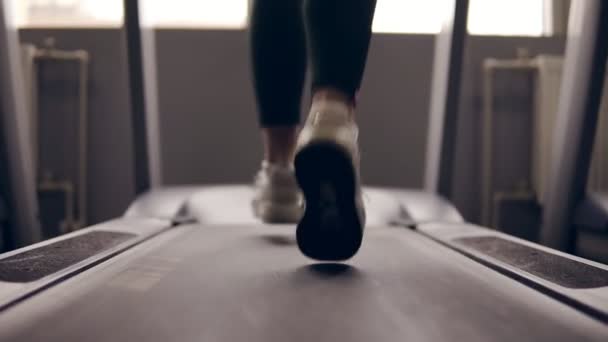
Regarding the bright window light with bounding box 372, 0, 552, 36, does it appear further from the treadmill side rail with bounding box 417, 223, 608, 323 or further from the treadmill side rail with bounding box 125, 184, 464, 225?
the treadmill side rail with bounding box 417, 223, 608, 323

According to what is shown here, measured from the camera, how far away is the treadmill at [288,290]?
53 centimetres

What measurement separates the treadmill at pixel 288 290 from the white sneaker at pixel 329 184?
5 centimetres

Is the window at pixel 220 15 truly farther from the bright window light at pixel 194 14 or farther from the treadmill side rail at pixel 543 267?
the treadmill side rail at pixel 543 267

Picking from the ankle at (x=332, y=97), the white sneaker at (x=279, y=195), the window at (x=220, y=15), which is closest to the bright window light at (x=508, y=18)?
the window at (x=220, y=15)

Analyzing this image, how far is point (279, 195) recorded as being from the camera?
127 centimetres

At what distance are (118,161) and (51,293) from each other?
1673 millimetres

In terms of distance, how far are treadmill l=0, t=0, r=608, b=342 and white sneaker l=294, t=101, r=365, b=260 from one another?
0.17ft

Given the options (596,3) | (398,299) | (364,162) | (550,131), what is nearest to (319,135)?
(398,299)

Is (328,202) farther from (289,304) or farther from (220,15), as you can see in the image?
(220,15)

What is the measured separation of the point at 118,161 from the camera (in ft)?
7.32

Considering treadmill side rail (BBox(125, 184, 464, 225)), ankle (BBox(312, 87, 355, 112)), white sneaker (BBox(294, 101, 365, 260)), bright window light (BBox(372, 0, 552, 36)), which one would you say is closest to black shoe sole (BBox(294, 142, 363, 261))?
white sneaker (BBox(294, 101, 365, 260))

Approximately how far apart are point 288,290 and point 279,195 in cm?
61

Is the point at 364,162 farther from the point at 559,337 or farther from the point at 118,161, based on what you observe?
the point at 559,337

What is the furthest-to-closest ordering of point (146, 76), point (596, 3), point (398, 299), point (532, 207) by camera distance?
point (532, 207), point (146, 76), point (596, 3), point (398, 299)
